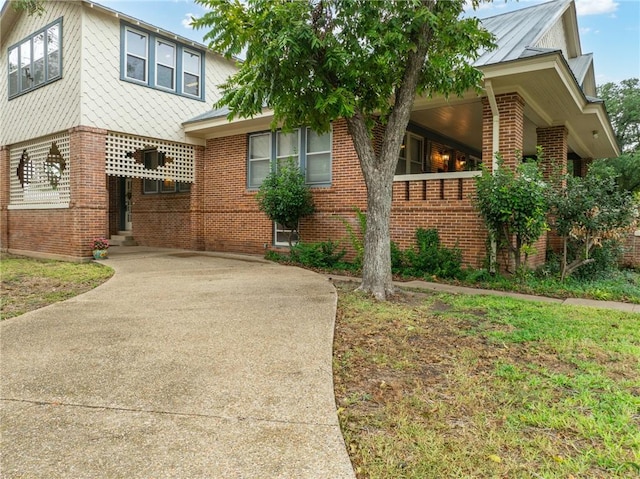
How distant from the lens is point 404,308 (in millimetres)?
5355

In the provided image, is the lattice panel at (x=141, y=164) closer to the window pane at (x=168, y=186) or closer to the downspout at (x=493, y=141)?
the window pane at (x=168, y=186)

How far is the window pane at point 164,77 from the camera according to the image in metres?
11.6

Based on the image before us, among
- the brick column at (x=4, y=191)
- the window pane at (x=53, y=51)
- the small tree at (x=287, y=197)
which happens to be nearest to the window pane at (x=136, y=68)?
the window pane at (x=53, y=51)

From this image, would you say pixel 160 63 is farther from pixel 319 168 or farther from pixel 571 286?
pixel 571 286

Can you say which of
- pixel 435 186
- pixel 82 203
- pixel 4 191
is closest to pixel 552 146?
pixel 435 186

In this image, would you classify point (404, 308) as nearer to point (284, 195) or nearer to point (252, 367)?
point (252, 367)

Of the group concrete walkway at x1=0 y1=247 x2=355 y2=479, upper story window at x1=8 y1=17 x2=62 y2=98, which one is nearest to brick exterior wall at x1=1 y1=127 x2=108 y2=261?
upper story window at x1=8 y1=17 x2=62 y2=98

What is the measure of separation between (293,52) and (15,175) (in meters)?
11.8

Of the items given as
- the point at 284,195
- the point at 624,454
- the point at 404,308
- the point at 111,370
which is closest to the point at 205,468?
the point at 111,370

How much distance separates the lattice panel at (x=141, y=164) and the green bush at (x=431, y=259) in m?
7.01

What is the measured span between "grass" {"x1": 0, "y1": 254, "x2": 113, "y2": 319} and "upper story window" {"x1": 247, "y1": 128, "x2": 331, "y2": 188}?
14.3ft

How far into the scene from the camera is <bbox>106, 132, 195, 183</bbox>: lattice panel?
1068 centimetres

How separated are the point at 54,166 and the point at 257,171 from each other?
5364 millimetres

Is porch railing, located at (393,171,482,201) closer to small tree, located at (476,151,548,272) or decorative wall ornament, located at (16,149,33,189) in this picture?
small tree, located at (476,151,548,272)
